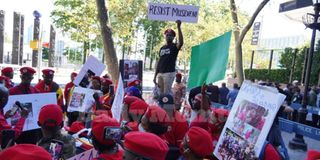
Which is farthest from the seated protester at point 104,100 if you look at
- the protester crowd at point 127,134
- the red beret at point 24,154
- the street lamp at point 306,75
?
the street lamp at point 306,75

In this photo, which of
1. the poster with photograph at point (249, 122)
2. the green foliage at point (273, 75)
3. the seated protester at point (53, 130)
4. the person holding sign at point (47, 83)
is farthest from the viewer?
the green foliage at point (273, 75)

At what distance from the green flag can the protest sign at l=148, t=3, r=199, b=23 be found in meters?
2.18

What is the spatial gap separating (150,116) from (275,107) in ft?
4.28

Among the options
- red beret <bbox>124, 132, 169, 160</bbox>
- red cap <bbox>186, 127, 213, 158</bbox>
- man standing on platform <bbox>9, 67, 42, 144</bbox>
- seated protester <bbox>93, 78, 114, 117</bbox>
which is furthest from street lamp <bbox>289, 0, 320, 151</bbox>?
red beret <bbox>124, 132, 169, 160</bbox>

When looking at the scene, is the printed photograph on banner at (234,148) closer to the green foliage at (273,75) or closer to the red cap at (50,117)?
the red cap at (50,117)

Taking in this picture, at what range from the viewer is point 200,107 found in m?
5.39

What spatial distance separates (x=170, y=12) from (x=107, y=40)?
3801 mm

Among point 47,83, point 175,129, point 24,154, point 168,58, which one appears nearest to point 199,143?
point 175,129

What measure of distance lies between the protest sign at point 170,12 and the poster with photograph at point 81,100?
1.78 metres

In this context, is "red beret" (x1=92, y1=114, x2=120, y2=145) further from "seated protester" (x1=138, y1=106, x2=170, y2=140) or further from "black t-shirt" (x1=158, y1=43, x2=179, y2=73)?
"black t-shirt" (x1=158, y1=43, x2=179, y2=73)

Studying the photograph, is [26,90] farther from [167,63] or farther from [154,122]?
[167,63]

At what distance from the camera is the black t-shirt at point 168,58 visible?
6906mm

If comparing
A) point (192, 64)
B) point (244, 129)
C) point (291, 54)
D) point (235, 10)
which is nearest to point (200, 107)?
point (192, 64)

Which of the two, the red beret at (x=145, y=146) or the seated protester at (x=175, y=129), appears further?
the seated protester at (x=175, y=129)
